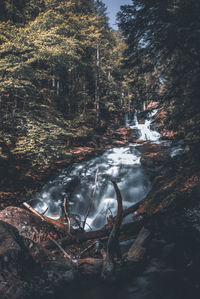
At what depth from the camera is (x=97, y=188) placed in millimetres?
9531

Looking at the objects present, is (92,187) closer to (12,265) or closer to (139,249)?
(139,249)

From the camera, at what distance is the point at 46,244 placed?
479 centimetres

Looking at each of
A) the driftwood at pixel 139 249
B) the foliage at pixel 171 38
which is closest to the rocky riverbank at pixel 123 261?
the driftwood at pixel 139 249

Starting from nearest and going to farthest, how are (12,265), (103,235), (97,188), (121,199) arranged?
(12,265), (121,199), (103,235), (97,188)

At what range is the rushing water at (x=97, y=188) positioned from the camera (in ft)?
27.2

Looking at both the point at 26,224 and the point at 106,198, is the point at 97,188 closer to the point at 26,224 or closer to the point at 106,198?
the point at 106,198

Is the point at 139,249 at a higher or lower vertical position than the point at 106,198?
higher

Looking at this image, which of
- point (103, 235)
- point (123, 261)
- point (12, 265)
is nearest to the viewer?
point (12, 265)

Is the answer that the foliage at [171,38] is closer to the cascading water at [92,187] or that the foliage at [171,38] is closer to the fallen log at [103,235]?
the fallen log at [103,235]

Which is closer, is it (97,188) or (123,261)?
(123,261)

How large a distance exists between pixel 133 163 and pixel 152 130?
10.9 m

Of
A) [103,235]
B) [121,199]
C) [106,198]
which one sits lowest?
[106,198]

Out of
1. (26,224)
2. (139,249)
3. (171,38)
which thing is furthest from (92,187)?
(171,38)

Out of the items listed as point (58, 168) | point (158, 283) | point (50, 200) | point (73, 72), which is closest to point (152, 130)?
point (73, 72)
